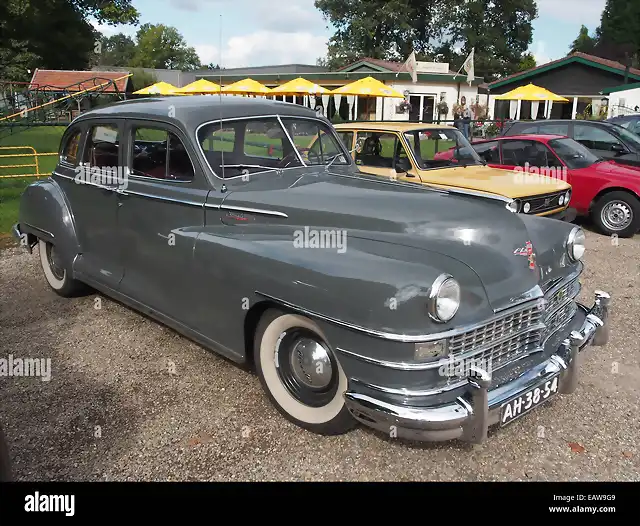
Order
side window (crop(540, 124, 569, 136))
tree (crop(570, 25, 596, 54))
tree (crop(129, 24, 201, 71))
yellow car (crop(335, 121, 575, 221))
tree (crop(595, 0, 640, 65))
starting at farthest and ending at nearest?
tree (crop(129, 24, 201, 71)) < tree (crop(570, 25, 596, 54)) < tree (crop(595, 0, 640, 65)) < side window (crop(540, 124, 569, 136)) < yellow car (crop(335, 121, 575, 221))

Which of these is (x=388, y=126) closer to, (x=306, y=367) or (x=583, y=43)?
(x=306, y=367)

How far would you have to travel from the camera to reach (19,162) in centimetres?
1555

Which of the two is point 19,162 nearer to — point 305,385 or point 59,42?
point 305,385

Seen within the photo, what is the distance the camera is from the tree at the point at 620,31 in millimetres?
56438

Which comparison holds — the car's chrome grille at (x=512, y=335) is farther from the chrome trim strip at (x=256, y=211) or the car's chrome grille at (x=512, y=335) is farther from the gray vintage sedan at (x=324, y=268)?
the chrome trim strip at (x=256, y=211)

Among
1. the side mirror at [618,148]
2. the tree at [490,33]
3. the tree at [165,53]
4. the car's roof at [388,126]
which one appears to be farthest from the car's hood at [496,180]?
the tree at [165,53]

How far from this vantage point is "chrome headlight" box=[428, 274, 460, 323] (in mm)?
2635

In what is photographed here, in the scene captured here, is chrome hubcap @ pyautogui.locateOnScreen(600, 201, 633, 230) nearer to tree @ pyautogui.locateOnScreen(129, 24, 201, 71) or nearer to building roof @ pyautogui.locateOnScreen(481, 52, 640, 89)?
building roof @ pyautogui.locateOnScreen(481, 52, 640, 89)

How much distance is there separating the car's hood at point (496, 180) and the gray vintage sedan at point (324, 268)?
2.87 meters

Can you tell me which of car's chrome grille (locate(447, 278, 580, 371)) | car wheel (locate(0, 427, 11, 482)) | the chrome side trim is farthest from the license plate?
car wheel (locate(0, 427, 11, 482))

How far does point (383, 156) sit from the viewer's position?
26.1 feet

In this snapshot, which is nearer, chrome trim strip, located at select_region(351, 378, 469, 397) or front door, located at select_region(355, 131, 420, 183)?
chrome trim strip, located at select_region(351, 378, 469, 397)

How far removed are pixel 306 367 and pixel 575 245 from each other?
1972 mm
